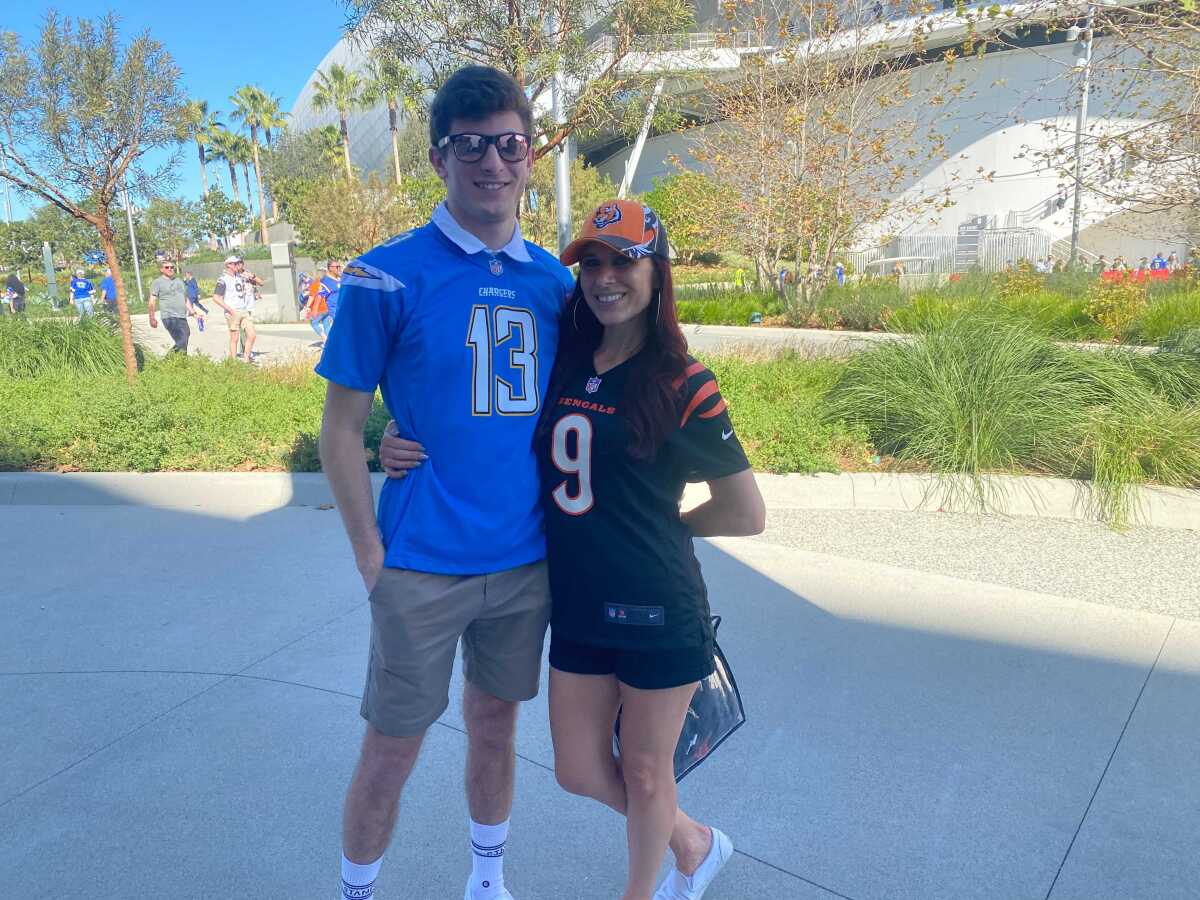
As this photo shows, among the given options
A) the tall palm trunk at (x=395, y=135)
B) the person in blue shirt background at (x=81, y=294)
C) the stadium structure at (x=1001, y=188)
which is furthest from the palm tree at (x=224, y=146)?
the person in blue shirt background at (x=81, y=294)

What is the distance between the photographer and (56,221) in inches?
1494

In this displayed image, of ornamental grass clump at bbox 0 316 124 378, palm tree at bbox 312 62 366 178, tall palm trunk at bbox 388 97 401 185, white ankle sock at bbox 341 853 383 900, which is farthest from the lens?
palm tree at bbox 312 62 366 178

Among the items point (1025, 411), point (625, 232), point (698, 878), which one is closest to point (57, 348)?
point (1025, 411)

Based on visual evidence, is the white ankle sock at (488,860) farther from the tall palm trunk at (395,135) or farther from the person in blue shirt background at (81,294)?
the tall palm trunk at (395,135)

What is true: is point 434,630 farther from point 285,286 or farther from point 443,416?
point 285,286

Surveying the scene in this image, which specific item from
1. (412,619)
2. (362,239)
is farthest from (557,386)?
(362,239)

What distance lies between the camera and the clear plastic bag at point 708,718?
2.26m

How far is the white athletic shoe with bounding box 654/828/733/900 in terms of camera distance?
2.33 metres

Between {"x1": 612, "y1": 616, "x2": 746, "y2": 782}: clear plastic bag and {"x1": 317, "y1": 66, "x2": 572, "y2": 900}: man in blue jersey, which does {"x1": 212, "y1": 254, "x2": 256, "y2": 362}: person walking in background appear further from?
{"x1": 612, "y1": 616, "x2": 746, "y2": 782}: clear plastic bag

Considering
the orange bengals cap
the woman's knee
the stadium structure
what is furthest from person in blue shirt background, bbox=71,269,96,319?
the stadium structure

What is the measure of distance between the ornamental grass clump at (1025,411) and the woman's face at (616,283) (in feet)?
14.4

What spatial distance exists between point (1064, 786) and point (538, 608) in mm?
1890

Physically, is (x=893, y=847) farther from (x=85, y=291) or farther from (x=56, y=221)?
(x=56, y=221)

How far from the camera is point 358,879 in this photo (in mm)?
2207
